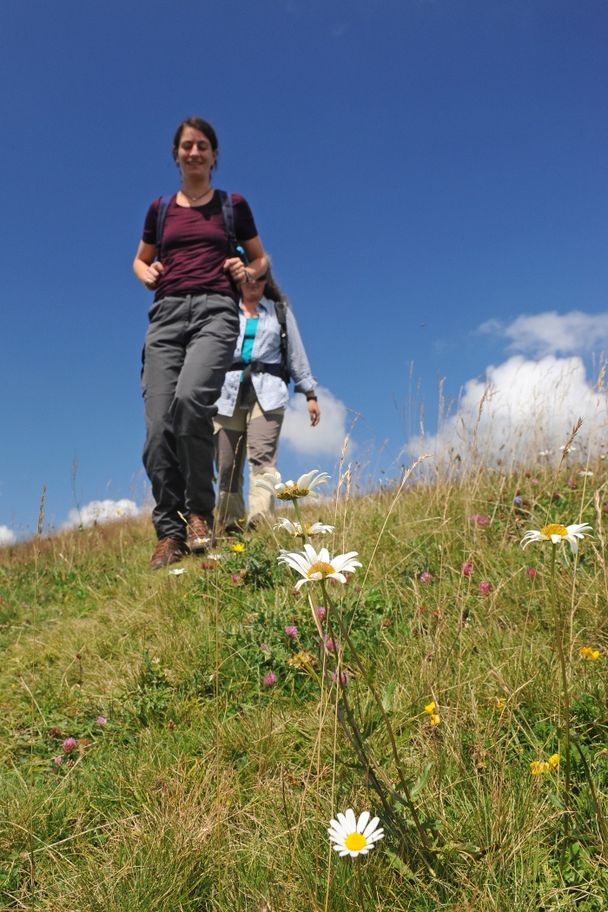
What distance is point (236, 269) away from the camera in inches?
171

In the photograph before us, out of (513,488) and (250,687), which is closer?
(250,687)

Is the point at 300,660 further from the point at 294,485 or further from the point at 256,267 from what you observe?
the point at 256,267

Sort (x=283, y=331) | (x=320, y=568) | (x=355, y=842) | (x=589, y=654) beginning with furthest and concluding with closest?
(x=283, y=331) < (x=589, y=654) < (x=320, y=568) < (x=355, y=842)

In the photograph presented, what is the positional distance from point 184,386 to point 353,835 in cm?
324

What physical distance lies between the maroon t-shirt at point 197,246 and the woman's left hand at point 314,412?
6.49ft

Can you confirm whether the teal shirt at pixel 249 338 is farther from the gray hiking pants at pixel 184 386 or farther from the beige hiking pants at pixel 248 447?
the gray hiking pants at pixel 184 386

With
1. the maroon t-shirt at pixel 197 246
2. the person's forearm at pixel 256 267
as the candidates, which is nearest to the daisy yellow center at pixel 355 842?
the maroon t-shirt at pixel 197 246

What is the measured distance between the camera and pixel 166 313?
4.32 meters

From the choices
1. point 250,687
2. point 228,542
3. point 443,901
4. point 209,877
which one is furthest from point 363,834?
point 228,542

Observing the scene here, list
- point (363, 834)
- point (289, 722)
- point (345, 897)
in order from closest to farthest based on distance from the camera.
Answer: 1. point (363, 834)
2. point (345, 897)
3. point (289, 722)

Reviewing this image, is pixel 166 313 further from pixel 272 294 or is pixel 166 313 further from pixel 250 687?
pixel 250 687

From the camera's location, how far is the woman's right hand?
436 centimetres

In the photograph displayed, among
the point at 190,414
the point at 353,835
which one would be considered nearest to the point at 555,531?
the point at 353,835

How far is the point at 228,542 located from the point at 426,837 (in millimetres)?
3086
